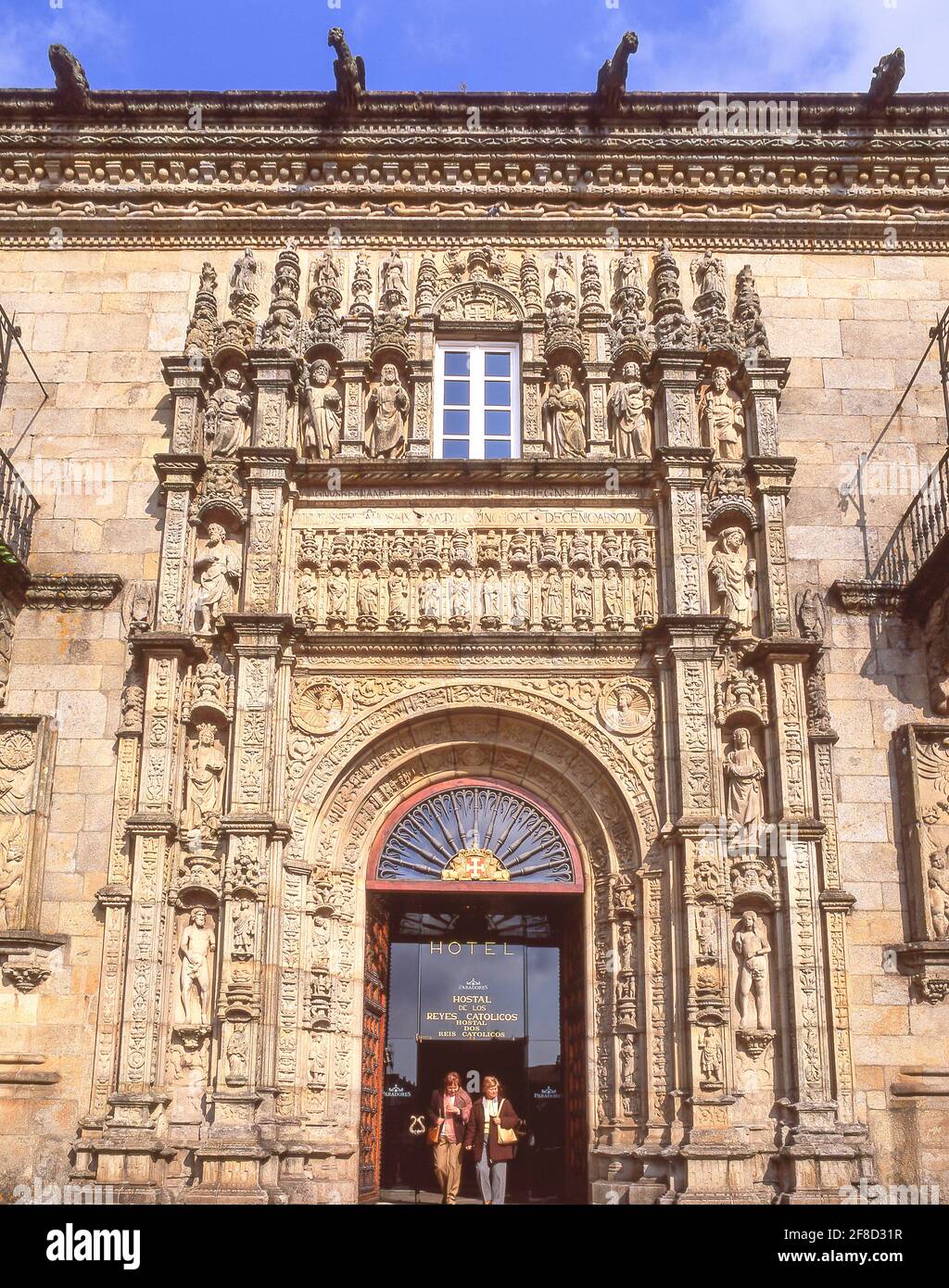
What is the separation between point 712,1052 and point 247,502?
6.63 metres

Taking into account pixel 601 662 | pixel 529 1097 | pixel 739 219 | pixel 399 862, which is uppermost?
pixel 739 219

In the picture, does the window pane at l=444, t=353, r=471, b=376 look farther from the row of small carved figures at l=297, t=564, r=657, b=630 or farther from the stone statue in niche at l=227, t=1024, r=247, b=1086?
the stone statue in niche at l=227, t=1024, r=247, b=1086

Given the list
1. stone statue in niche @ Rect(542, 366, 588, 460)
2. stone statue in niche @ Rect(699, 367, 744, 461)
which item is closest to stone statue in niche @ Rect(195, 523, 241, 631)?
stone statue in niche @ Rect(542, 366, 588, 460)

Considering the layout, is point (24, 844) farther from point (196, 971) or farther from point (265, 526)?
point (265, 526)

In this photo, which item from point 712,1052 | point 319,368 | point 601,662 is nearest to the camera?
point 712,1052

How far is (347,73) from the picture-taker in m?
13.4

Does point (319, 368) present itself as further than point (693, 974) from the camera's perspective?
Yes

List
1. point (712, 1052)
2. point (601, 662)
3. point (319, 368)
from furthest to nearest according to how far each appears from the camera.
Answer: point (319, 368), point (601, 662), point (712, 1052)

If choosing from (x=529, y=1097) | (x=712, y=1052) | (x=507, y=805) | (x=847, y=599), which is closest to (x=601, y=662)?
(x=507, y=805)

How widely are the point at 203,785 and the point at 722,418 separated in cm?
625

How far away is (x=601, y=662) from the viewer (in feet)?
39.9

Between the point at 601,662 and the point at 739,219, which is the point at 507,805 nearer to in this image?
the point at 601,662

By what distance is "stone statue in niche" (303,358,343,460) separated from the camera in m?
13.0

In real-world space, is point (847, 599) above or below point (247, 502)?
below
